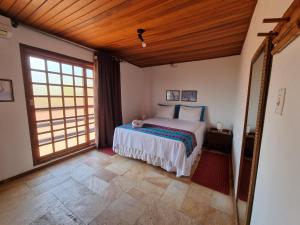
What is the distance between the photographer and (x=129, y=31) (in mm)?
2113

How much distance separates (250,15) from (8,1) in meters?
2.90

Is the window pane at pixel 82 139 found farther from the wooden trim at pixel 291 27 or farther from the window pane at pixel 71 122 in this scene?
the wooden trim at pixel 291 27

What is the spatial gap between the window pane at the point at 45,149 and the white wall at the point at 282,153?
Answer: 120 inches

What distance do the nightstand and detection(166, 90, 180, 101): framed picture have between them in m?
1.34

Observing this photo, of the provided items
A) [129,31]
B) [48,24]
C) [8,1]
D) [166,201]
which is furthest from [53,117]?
[166,201]

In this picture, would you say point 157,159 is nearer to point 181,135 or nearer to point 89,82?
point 181,135

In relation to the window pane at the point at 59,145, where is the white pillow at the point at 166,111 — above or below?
above

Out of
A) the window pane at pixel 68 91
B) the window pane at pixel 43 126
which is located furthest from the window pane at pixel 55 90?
the window pane at pixel 43 126

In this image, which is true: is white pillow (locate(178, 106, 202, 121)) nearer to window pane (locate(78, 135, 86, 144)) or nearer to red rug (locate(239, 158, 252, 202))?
red rug (locate(239, 158, 252, 202))

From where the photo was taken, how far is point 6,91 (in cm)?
186

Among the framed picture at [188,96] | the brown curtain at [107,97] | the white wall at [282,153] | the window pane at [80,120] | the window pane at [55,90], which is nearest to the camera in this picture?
the white wall at [282,153]

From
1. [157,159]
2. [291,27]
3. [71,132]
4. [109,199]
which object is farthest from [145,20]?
[71,132]

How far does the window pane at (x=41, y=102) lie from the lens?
7.32 ft

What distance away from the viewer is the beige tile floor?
143 centimetres
